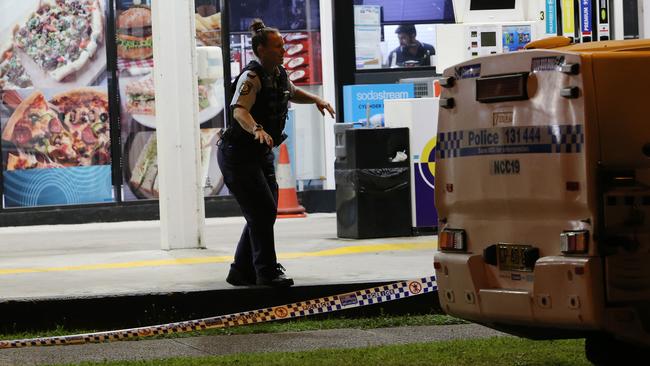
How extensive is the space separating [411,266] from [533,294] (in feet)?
14.7

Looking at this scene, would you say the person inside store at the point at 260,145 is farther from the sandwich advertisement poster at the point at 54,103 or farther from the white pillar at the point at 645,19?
the sandwich advertisement poster at the point at 54,103

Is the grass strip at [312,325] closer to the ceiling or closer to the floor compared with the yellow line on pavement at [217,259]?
closer to the floor

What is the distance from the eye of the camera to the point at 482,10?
52.3ft

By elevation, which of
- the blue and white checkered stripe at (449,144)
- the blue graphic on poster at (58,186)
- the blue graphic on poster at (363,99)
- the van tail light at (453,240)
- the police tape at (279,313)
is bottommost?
the police tape at (279,313)

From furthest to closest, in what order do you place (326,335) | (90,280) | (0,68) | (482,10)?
(0,68), (482,10), (90,280), (326,335)

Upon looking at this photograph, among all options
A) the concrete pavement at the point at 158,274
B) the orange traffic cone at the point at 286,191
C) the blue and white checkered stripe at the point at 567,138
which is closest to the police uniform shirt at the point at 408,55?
the orange traffic cone at the point at 286,191

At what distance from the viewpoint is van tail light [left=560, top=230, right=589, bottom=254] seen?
21.5 feet

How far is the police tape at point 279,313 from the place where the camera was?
9.14m

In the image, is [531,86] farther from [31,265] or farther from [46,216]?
[46,216]

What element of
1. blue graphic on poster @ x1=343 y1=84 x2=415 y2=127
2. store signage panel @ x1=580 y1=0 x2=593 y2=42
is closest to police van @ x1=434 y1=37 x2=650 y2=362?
store signage panel @ x1=580 y1=0 x2=593 y2=42

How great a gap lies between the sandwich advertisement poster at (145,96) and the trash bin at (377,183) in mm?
4157

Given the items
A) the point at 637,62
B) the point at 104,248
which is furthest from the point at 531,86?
the point at 104,248

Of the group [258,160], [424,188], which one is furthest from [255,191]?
[424,188]

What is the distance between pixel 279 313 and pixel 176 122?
396cm
